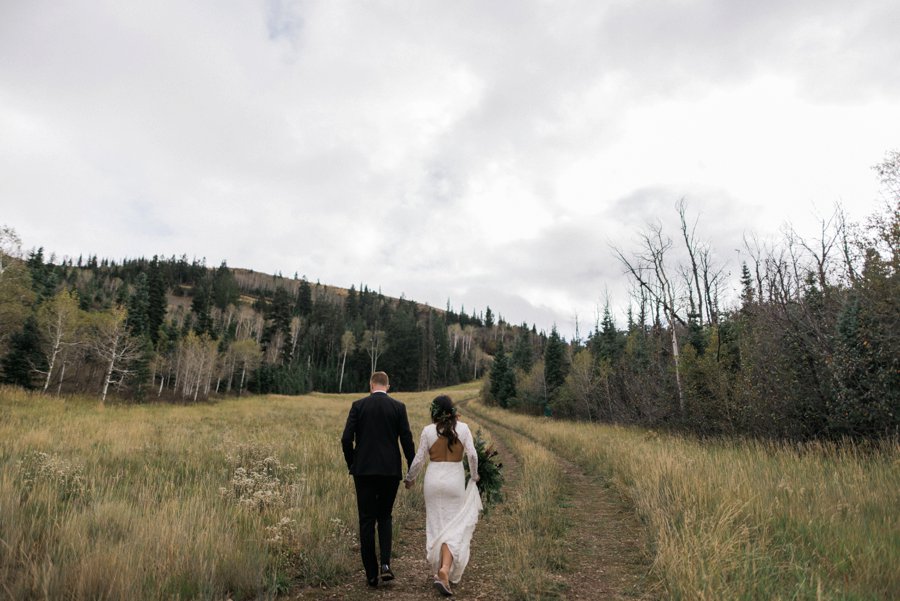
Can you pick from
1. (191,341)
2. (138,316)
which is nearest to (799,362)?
(191,341)

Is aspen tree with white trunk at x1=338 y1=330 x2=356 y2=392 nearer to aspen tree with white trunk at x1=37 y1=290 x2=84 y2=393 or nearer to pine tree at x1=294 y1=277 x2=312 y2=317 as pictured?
pine tree at x1=294 y1=277 x2=312 y2=317

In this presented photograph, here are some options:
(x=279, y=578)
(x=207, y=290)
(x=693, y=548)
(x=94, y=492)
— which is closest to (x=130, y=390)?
(x=94, y=492)

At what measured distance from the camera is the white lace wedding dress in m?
4.86

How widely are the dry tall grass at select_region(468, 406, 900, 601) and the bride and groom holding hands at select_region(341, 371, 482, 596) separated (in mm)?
2293

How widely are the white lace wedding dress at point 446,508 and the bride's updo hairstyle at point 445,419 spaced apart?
0.10 metres

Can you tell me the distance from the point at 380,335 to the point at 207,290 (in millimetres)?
50479

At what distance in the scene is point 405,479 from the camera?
194 inches

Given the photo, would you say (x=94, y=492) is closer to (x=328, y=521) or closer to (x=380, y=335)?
(x=328, y=521)

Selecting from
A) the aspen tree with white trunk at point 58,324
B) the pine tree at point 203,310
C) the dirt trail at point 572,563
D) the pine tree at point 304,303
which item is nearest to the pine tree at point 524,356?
the pine tree at point 203,310

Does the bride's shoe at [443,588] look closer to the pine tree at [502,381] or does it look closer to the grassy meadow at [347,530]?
the grassy meadow at [347,530]

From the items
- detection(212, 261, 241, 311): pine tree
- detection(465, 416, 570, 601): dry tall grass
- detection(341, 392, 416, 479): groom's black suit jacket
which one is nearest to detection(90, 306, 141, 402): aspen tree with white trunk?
detection(465, 416, 570, 601): dry tall grass

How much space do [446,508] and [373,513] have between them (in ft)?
2.79

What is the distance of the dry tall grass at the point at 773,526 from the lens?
3.97m

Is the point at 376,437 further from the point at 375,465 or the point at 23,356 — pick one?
the point at 23,356
